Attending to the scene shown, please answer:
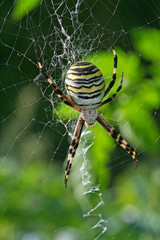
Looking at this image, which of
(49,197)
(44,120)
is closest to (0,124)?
(44,120)

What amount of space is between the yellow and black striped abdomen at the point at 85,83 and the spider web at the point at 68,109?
7 cm

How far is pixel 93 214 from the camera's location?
2.85 m

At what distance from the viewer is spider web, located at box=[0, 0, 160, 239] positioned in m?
2.69

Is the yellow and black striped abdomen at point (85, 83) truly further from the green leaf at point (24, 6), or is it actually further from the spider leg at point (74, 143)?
the spider leg at point (74, 143)

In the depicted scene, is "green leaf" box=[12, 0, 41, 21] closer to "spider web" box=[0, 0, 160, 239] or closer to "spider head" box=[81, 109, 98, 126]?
"spider web" box=[0, 0, 160, 239]

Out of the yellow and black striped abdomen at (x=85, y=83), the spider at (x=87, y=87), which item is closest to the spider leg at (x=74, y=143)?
the spider at (x=87, y=87)

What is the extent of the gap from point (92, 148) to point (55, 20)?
2134 mm

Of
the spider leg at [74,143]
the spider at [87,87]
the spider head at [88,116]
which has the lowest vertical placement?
the spider leg at [74,143]

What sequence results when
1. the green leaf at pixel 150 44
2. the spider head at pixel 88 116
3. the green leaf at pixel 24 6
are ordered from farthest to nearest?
the spider head at pixel 88 116 < the green leaf at pixel 24 6 < the green leaf at pixel 150 44

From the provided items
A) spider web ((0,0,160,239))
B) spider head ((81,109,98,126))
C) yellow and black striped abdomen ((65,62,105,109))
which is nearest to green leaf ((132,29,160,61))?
spider web ((0,0,160,239))

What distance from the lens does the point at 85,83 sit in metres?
2.67

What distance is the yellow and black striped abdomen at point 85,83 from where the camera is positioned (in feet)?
8.46

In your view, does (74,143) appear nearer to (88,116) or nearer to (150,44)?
(88,116)

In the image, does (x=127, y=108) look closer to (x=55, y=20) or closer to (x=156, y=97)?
(x=156, y=97)
